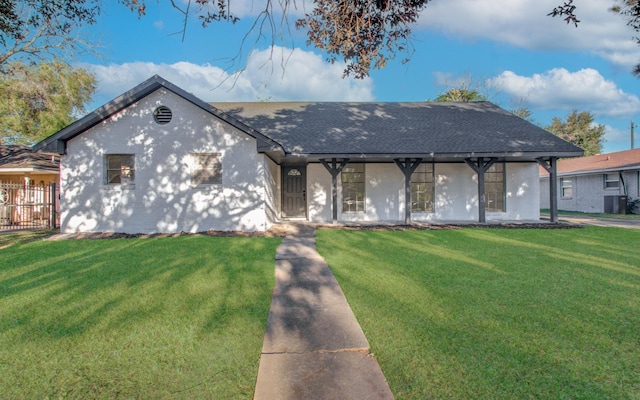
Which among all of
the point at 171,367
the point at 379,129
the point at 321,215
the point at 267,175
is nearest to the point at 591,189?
the point at 379,129

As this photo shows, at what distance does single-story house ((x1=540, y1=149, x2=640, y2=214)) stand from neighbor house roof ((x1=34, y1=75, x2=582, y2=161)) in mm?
8536

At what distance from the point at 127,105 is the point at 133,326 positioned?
9433 millimetres

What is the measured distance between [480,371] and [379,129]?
1212cm

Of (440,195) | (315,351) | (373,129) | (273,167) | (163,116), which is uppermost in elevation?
(373,129)

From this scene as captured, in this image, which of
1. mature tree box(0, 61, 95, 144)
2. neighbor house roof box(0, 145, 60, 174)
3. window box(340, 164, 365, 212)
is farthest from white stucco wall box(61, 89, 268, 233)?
mature tree box(0, 61, 95, 144)

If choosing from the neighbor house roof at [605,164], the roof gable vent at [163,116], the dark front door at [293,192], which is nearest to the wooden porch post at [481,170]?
the dark front door at [293,192]

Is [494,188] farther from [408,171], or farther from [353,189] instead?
[353,189]

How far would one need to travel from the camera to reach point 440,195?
46.3 ft

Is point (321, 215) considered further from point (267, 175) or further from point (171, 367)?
point (171, 367)

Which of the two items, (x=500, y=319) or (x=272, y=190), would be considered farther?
(x=272, y=190)

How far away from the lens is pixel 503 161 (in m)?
14.0

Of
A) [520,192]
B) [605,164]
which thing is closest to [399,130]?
[520,192]

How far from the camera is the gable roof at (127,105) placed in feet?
34.7

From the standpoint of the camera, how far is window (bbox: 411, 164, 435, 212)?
1409cm
